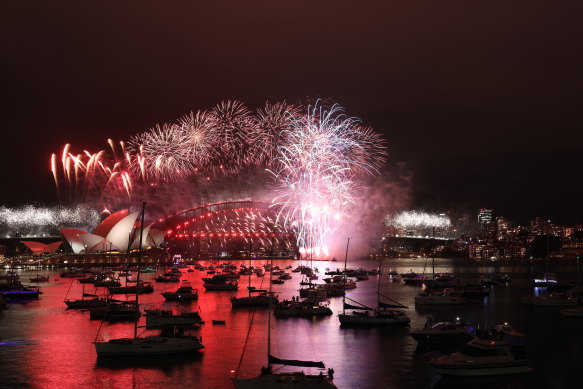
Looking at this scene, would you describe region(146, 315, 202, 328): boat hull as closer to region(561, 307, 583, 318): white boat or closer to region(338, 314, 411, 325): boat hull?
region(338, 314, 411, 325): boat hull

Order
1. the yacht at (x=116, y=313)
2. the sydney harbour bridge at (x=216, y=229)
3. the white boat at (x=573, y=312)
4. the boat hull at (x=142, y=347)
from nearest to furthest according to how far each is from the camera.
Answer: the boat hull at (x=142, y=347), the yacht at (x=116, y=313), the white boat at (x=573, y=312), the sydney harbour bridge at (x=216, y=229)

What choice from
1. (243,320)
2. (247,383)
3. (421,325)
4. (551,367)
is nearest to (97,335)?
(243,320)

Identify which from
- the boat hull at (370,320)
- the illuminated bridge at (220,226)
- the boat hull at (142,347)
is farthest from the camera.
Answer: the illuminated bridge at (220,226)

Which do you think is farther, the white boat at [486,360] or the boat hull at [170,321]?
the boat hull at [170,321]

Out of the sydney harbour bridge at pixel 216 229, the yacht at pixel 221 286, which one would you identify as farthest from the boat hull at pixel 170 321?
the sydney harbour bridge at pixel 216 229

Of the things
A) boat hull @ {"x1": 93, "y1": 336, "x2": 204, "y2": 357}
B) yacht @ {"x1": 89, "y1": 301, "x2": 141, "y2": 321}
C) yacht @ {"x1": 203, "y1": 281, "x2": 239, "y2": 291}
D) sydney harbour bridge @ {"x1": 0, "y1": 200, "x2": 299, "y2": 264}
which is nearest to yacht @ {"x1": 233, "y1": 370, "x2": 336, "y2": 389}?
boat hull @ {"x1": 93, "y1": 336, "x2": 204, "y2": 357}

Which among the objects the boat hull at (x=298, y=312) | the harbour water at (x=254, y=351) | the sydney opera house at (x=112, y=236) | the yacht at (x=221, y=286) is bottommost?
the harbour water at (x=254, y=351)

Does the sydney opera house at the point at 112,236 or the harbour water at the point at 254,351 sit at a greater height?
the sydney opera house at the point at 112,236

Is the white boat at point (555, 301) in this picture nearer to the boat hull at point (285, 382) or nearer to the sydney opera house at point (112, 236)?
the boat hull at point (285, 382)
